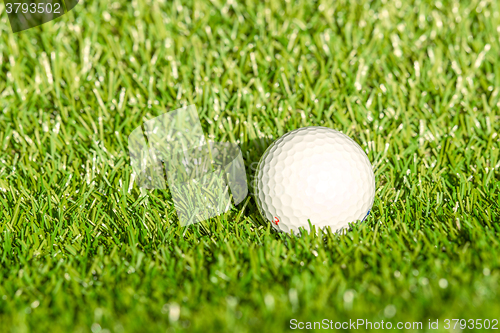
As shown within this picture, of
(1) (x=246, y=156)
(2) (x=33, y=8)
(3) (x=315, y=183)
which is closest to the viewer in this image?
(3) (x=315, y=183)

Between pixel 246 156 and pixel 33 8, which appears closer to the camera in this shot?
pixel 246 156

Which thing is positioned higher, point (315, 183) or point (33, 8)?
point (33, 8)

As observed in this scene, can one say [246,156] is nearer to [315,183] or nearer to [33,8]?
[315,183]

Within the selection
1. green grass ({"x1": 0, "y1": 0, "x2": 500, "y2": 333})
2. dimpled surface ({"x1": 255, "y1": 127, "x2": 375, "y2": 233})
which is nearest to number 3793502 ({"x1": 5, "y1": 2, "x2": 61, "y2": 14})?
green grass ({"x1": 0, "y1": 0, "x2": 500, "y2": 333})

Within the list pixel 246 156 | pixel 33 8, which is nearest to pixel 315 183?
pixel 246 156

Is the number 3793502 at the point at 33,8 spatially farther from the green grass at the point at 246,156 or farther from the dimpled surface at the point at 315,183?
the dimpled surface at the point at 315,183

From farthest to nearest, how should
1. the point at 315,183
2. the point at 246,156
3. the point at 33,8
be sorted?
the point at 33,8 < the point at 246,156 < the point at 315,183
